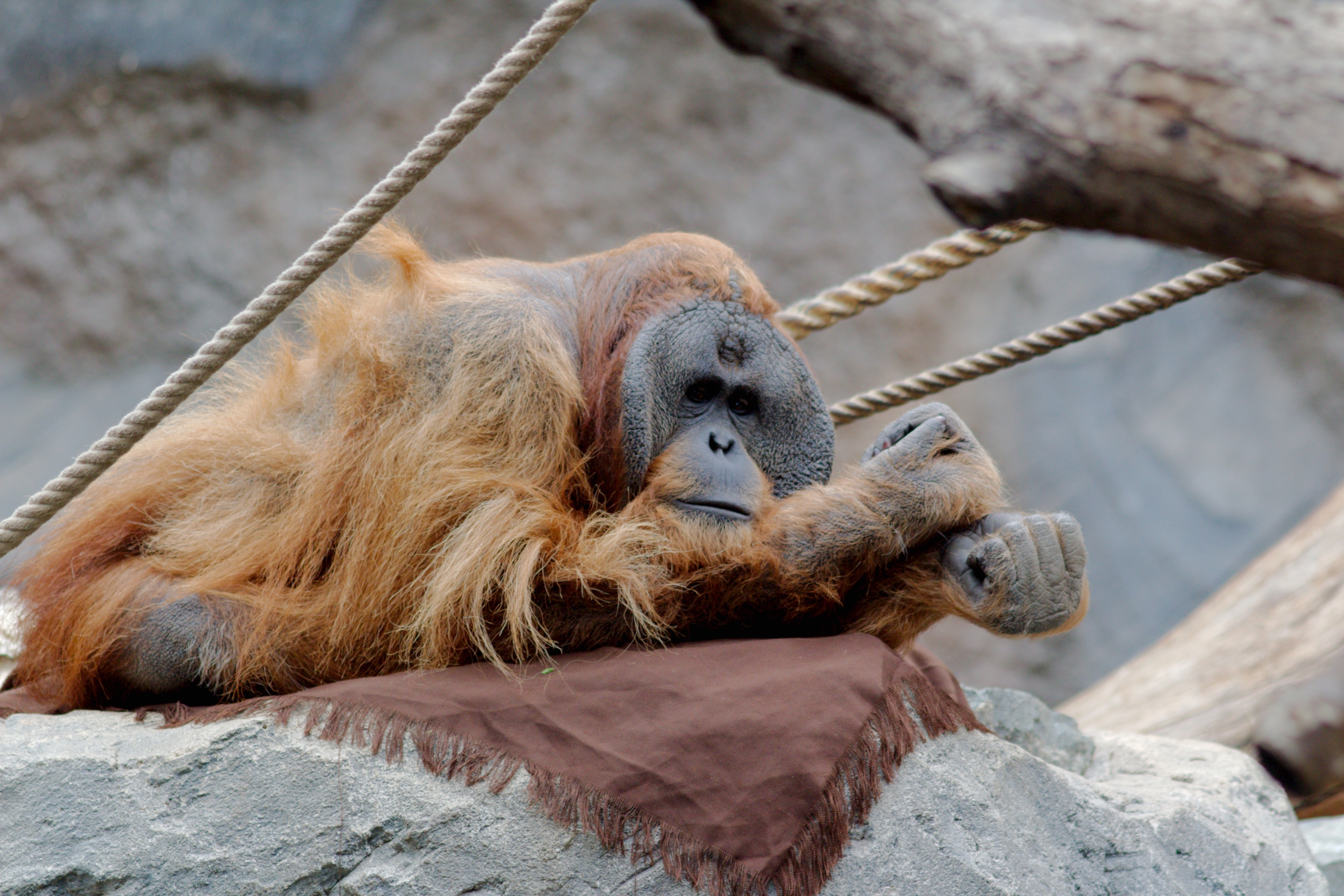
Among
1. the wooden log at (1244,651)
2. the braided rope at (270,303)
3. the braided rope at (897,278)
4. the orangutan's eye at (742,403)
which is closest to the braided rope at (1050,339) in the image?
the braided rope at (897,278)

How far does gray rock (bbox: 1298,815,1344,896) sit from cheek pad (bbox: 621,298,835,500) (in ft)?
4.75

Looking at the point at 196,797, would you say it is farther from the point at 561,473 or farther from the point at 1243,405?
the point at 1243,405

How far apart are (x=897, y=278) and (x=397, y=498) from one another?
1416 millimetres

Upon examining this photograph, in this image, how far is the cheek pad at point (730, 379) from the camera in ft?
6.79

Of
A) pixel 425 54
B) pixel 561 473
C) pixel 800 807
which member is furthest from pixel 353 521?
pixel 425 54

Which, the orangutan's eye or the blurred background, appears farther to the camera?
the blurred background

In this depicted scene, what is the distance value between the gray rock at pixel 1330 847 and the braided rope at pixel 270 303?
230 centimetres

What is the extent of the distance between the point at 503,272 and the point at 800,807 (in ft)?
3.85

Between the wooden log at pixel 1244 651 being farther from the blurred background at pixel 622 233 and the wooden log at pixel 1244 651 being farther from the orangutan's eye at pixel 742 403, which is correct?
the blurred background at pixel 622 233

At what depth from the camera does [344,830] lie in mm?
1586

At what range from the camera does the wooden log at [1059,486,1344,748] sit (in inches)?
121

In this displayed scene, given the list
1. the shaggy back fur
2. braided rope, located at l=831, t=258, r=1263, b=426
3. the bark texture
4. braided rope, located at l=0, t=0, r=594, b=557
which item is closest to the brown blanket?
the shaggy back fur

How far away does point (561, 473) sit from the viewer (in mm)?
2072

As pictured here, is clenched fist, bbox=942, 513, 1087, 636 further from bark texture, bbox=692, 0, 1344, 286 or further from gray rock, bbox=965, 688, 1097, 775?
bark texture, bbox=692, 0, 1344, 286
